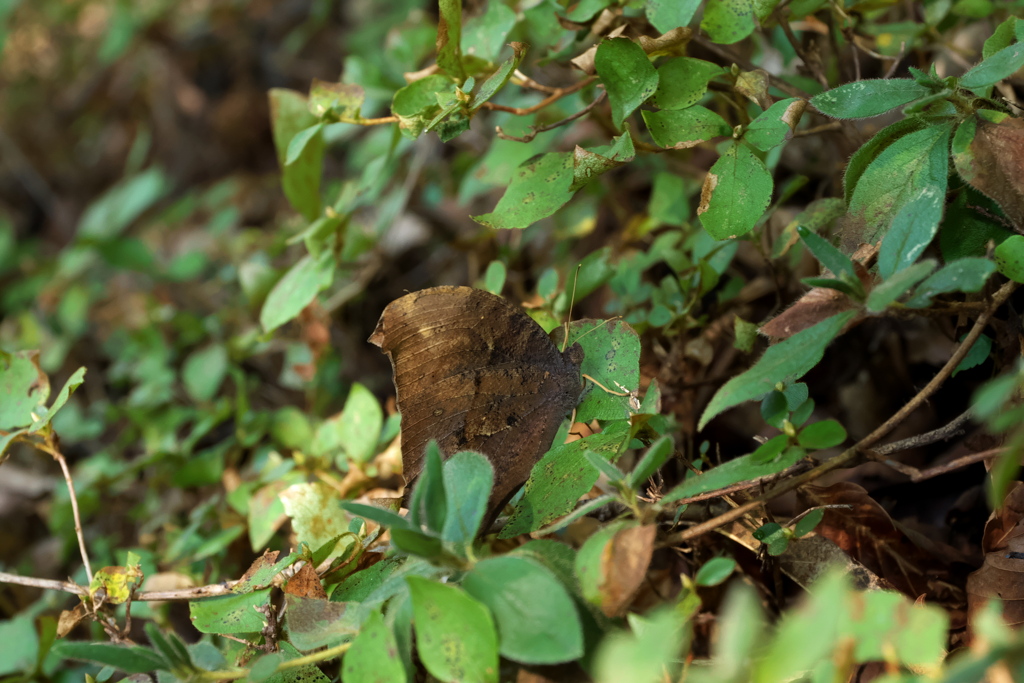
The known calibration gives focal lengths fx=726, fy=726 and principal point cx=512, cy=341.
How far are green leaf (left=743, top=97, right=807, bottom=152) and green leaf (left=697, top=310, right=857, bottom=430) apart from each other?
360 millimetres

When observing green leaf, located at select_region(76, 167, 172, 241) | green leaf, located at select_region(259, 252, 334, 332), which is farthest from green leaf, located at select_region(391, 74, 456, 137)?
green leaf, located at select_region(76, 167, 172, 241)

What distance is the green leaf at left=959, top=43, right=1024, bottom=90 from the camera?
87 centimetres

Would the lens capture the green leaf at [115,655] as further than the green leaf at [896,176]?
No

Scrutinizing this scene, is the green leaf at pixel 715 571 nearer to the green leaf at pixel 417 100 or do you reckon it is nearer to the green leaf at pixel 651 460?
the green leaf at pixel 651 460

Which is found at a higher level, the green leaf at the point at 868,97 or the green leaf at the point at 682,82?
the green leaf at the point at 682,82

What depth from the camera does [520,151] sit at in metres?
1.60

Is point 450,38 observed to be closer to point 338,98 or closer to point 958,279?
point 338,98

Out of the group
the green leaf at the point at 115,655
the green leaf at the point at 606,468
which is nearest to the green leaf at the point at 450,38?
the green leaf at the point at 606,468

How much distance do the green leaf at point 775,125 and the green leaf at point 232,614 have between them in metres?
0.97

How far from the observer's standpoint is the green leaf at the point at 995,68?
0.87m

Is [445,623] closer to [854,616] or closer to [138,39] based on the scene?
[854,616]

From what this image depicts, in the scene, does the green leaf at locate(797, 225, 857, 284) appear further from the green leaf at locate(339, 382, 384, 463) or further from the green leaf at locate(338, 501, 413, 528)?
the green leaf at locate(339, 382, 384, 463)

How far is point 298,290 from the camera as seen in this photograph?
62.9 inches

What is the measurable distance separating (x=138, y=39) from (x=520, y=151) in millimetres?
3538
